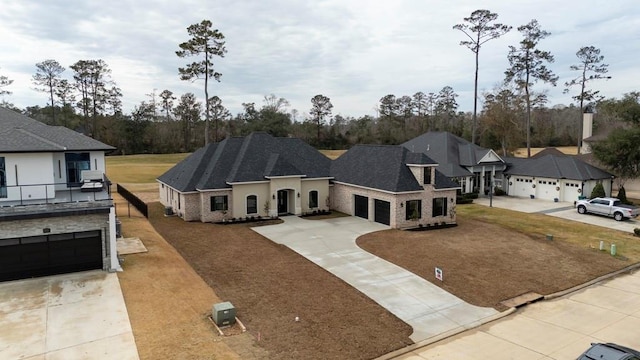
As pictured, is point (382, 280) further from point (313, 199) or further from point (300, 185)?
point (313, 199)

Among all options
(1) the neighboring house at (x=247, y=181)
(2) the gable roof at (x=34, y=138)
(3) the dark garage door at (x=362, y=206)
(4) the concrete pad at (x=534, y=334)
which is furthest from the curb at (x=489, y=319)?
(1) the neighboring house at (x=247, y=181)

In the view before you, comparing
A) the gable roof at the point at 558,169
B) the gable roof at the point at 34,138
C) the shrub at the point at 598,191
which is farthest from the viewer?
the gable roof at the point at 558,169

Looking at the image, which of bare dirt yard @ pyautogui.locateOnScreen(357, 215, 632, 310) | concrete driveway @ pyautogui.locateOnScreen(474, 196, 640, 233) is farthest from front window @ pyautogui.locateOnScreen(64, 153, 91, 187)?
concrete driveway @ pyautogui.locateOnScreen(474, 196, 640, 233)

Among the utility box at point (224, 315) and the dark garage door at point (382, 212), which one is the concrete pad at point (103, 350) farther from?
the dark garage door at point (382, 212)

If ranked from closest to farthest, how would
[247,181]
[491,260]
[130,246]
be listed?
[491,260]
[130,246]
[247,181]

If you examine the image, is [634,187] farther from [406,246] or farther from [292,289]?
[292,289]

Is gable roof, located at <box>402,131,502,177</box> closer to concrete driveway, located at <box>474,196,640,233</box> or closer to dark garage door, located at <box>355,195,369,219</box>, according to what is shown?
concrete driveway, located at <box>474,196,640,233</box>

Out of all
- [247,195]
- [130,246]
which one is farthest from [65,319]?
[247,195]

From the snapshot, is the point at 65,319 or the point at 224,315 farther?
the point at 65,319

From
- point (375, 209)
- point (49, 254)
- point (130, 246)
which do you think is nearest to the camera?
point (49, 254)
